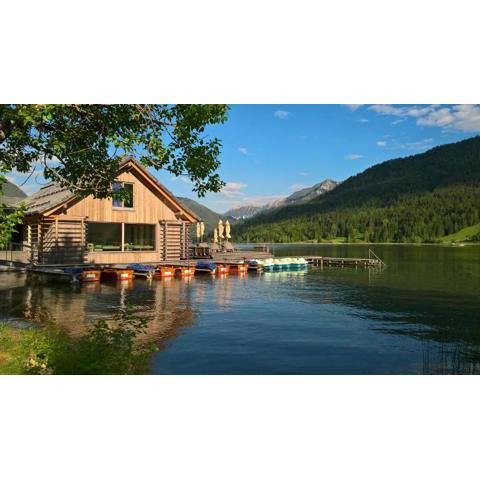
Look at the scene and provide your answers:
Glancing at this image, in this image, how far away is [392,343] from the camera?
53.6ft

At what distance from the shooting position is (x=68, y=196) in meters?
33.4

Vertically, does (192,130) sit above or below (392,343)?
above

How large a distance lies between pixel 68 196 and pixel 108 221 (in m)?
3.93

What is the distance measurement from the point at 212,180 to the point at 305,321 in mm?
9156

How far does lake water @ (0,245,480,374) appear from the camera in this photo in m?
13.6

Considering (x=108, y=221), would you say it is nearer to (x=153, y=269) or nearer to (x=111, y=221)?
(x=111, y=221)

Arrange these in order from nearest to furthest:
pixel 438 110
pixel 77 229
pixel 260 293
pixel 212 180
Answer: pixel 212 180 < pixel 260 293 < pixel 77 229 < pixel 438 110

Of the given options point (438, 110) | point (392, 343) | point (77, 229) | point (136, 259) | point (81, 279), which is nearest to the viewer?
point (392, 343)

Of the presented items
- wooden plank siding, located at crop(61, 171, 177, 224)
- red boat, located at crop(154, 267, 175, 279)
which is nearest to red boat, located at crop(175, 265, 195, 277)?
red boat, located at crop(154, 267, 175, 279)

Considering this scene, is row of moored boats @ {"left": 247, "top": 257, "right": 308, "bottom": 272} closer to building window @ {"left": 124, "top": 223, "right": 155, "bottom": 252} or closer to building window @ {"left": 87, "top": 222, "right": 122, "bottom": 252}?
building window @ {"left": 124, "top": 223, "right": 155, "bottom": 252}

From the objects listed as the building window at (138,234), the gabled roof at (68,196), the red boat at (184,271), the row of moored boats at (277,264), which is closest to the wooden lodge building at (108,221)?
the gabled roof at (68,196)
